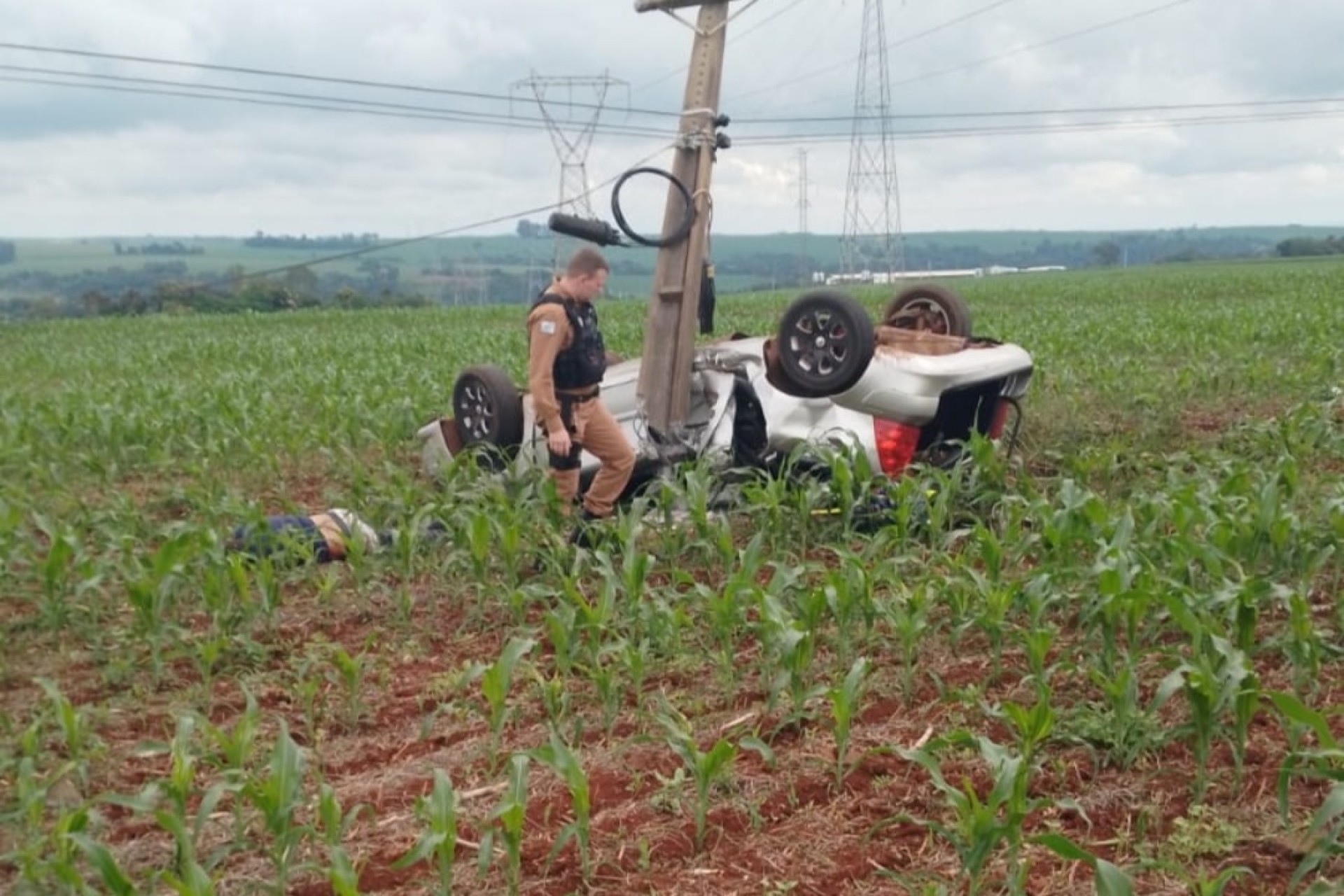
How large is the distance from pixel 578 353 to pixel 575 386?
187 mm

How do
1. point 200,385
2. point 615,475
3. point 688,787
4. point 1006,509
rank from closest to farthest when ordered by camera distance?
point 688,787 → point 1006,509 → point 615,475 → point 200,385

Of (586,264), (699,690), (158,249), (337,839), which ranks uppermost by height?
(586,264)

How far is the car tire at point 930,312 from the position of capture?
925 centimetres

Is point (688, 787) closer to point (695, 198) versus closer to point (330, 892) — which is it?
point (330, 892)

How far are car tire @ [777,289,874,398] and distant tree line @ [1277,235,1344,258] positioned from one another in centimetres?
7584

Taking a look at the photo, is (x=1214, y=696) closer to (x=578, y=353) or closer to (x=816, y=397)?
(x=816, y=397)

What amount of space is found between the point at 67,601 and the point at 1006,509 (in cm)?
445

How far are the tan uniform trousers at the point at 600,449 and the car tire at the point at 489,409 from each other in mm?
789

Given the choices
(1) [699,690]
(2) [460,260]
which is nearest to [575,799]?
(1) [699,690]

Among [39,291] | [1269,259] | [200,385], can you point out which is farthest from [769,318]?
[1269,259]

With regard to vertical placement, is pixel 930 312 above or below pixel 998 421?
above

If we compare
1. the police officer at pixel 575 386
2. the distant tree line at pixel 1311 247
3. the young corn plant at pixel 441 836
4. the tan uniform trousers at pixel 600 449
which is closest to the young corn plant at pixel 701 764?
the young corn plant at pixel 441 836

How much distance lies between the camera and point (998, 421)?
8266 mm

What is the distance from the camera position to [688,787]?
4242 mm
